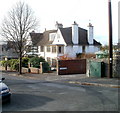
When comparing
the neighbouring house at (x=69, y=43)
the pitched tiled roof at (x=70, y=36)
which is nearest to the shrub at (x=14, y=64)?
the neighbouring house at (x=69, y=43)

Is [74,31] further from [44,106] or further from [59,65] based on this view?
[44,106]

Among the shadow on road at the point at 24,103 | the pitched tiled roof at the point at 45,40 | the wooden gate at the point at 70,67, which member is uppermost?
the pitched tiled roof at the point at 45,40

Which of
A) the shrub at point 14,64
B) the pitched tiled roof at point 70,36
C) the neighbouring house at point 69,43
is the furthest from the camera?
the pitched tiled roof at point 70,36

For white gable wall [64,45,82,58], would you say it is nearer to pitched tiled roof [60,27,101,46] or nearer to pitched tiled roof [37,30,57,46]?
pitched tiled roof [60,27,101,46]

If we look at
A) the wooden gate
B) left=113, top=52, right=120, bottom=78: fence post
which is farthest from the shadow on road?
Answer: the wooden gate

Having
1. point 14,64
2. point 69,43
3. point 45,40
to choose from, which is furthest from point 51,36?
point 14,64

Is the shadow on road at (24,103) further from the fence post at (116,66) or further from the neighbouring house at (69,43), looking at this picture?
the neighbouring house at (69,43)

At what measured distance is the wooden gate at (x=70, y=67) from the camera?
24719 millimetres

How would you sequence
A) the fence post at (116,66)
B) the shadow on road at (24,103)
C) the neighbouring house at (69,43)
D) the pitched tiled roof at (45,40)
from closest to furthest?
the shadow on road at (24,103) < the fence post at (116,66) < the neighbouring house at (69,43) < the pitched tiled roof at (45,40)

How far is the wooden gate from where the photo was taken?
24.7 meters

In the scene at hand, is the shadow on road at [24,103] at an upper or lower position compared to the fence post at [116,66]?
lower

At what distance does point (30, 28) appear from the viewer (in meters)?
28.0

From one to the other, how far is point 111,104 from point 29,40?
22.2 m

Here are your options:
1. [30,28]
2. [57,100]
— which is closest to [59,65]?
[30,28]
